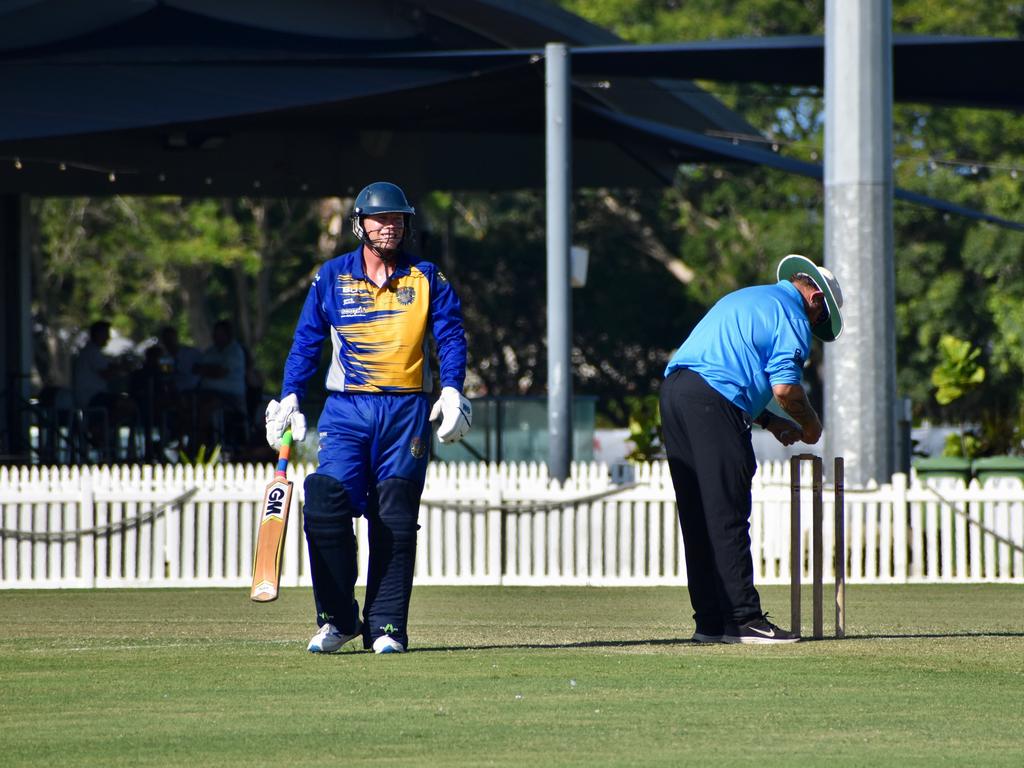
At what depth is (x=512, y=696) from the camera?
670 centimetres

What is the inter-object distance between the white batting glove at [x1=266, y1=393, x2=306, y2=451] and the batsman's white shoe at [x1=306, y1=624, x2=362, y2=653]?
775 mm

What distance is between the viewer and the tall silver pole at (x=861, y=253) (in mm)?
14672

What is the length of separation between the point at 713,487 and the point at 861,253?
690 centimetres

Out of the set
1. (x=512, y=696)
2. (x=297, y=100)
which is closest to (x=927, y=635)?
(x=512, y=696)

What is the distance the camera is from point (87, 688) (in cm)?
703

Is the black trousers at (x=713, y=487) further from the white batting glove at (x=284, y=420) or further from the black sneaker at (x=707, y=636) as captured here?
the white batting glove at (x=284, y=420)

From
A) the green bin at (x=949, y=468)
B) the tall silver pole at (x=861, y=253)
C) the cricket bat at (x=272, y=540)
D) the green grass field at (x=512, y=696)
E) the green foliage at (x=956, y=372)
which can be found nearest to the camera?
the green grass field at (x=512, y=696)

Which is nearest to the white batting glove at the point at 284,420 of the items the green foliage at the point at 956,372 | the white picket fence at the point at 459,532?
the white picket fence at the point at 459,532

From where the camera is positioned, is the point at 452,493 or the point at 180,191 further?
the point at 180,191

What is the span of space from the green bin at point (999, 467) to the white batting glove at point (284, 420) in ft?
31.3

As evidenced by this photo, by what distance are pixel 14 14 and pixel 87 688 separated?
1183cm

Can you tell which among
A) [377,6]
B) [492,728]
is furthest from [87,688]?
[377,6]

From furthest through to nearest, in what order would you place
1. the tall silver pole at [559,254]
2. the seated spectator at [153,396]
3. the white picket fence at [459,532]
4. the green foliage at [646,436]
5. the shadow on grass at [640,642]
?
the green foliage at [646,436], the seated spectator at [153,396], the tall silver pole at [559,254], the white picket fence at [459,532], the shadow on grass at [640,642]

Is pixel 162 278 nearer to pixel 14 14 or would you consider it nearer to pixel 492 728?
pixel 14 14
